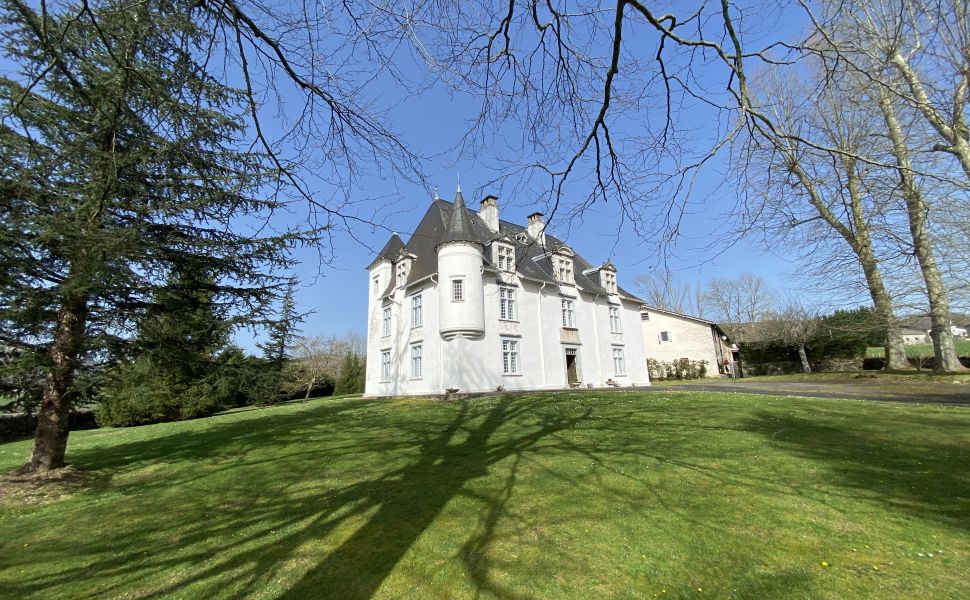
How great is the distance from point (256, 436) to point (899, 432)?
51.2ft

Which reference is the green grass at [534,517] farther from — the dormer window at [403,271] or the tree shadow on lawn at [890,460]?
the dormer window at [403,271]

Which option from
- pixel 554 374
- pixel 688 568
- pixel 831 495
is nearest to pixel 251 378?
pixel 688 568

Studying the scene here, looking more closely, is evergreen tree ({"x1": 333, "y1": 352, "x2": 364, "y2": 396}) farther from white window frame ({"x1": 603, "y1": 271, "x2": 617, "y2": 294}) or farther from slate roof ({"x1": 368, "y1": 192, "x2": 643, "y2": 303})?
white window frame ({"x1": 603, "y1": 271, "x2": 617, "y2": 294})

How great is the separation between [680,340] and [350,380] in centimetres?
3061

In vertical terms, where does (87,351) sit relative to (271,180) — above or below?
below

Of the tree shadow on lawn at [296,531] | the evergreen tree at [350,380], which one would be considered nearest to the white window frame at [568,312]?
the tree shadow on lawn at [296,531]

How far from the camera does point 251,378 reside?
1041 cm

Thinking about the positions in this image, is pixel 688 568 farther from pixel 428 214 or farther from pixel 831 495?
pixel 428 214

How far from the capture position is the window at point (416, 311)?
74.9 feet

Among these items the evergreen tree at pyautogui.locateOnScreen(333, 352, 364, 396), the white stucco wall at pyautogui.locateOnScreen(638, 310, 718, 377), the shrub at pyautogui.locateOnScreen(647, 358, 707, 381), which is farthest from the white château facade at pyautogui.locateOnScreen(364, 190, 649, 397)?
the evergreen tree at pyautogui.locateOnScreen(333, 352, 364, 396)

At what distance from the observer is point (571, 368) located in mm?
25266

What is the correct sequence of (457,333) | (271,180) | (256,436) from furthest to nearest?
(457,333) < (256,436) < (271,180)

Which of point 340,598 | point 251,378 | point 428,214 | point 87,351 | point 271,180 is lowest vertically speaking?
point 340,598

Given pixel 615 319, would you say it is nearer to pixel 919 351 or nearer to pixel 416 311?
pixel 416 311
